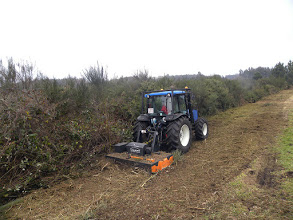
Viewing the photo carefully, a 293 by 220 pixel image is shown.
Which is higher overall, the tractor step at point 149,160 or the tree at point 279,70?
the tree at point 279,70

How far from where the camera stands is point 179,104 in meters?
6.08

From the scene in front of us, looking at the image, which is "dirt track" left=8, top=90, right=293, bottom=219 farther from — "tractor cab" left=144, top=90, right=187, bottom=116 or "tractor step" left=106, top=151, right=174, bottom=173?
"tractor cab" left=144, top=90, right=187, bottom=116

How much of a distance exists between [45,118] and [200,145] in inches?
181

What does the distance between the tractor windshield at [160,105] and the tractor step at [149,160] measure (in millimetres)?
1447

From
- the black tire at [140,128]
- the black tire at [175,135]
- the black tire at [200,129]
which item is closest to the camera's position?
the black tire at [175,135]

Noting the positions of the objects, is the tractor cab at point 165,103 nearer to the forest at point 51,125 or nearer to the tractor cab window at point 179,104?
the tractor cab window at point 179,104

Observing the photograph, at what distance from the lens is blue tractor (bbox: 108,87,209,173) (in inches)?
181

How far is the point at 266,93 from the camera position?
2134 cm

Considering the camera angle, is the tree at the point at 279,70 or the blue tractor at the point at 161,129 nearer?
the blue tractor at the point at 161,129

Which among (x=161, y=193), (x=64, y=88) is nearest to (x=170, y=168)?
(x=161, y=193)

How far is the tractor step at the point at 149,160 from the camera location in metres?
4.16

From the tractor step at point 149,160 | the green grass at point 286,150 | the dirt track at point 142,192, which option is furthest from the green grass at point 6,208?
the green grass at point 286,150

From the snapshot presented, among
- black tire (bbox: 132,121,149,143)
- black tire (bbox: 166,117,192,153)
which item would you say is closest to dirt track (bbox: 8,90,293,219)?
black tire (bbox: 166,117,192,153)

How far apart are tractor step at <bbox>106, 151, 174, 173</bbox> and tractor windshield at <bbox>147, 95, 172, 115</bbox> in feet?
4.75
